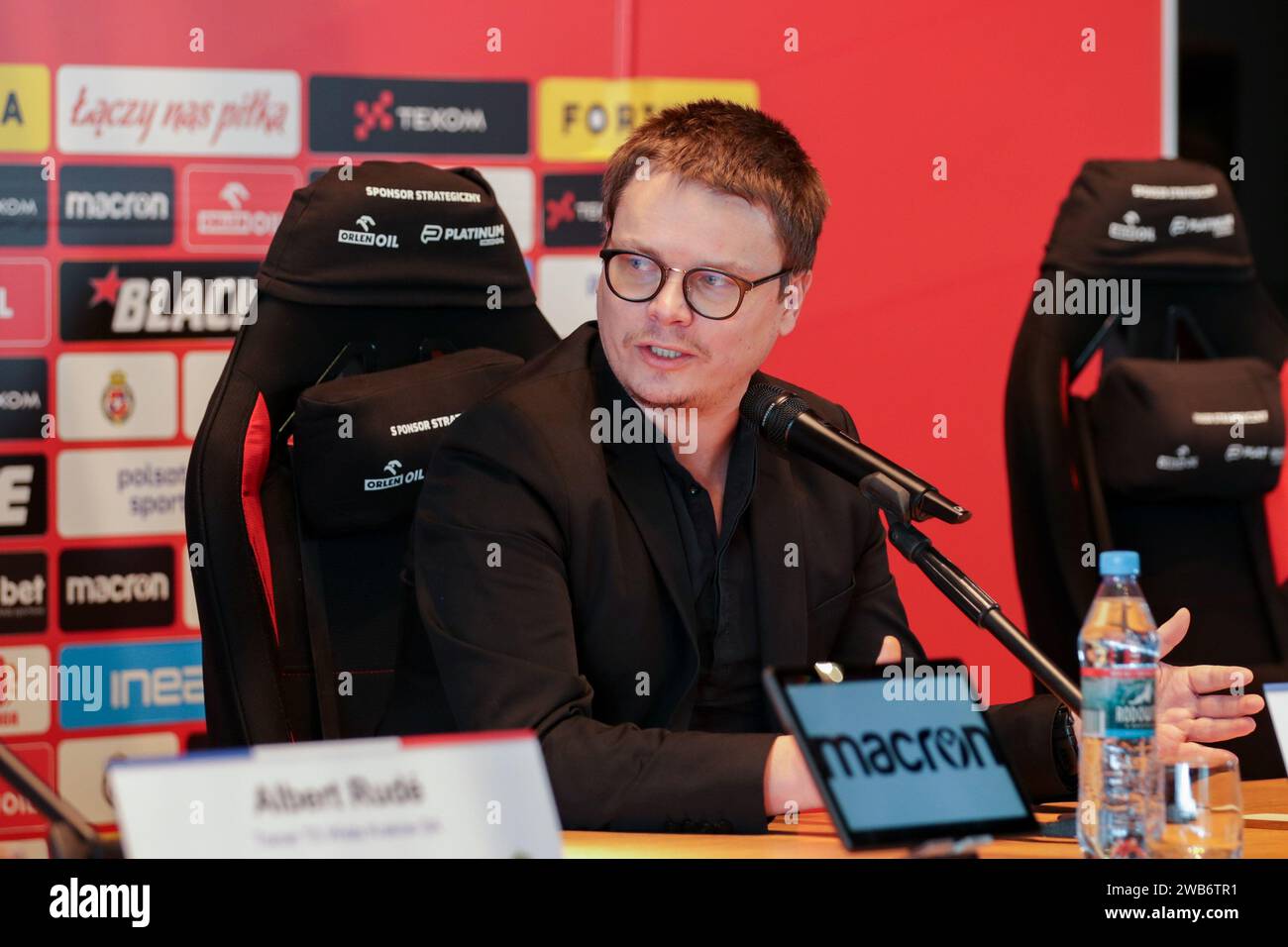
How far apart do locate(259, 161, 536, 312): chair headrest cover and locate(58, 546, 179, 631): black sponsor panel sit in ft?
3.04

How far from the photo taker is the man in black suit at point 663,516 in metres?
1.65

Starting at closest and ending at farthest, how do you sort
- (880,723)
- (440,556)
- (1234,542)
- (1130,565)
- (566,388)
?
(880,723), (1130,565), (440,556), (566,388), (1234,542)

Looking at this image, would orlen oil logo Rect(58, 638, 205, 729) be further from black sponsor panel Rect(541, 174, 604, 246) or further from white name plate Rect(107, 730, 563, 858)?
white name plate Rect(107, 730, 563, 858)

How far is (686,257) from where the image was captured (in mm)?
1818

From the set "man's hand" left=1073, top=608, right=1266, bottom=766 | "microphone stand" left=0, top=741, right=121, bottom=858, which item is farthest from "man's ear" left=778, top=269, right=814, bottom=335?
"microphone stand" left=0, top=741, right=121, bottom=858

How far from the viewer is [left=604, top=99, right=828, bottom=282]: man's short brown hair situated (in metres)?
1.85

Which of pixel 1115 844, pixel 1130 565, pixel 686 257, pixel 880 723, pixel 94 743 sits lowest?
pixel 94 743

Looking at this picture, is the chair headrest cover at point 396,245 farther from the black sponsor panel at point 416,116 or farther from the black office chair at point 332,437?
the black sponsor panel at point 416,116

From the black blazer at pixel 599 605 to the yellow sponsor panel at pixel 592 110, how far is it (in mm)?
1058

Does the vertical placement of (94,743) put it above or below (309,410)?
below

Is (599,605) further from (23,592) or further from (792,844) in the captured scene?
(23,592)

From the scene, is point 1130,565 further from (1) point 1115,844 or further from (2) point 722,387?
(2) point 722,387
